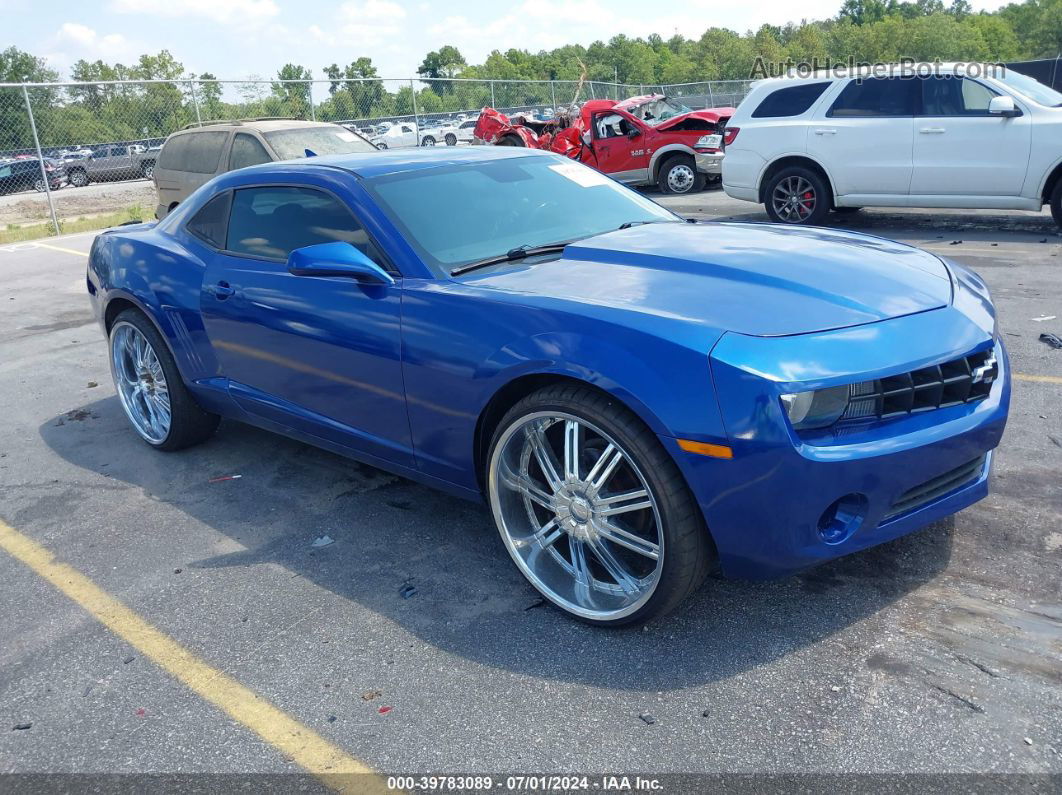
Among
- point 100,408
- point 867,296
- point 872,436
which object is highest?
point 867,296

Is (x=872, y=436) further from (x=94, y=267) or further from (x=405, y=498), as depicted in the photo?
(x=94, y=267)

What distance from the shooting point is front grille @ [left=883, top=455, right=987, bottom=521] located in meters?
2.85

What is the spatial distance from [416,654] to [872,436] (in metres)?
1.63

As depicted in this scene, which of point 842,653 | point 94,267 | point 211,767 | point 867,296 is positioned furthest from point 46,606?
point 867,296

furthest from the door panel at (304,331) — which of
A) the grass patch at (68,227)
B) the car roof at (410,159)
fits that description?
the grass patch at (68,227)

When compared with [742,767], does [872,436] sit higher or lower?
higher

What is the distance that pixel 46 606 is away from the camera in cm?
359

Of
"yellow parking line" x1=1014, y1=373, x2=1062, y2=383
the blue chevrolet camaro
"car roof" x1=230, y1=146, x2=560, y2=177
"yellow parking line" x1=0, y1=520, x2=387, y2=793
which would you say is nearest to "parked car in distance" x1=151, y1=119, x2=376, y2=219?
"car roof" x1=230, y1=146, x2=560, y2=177

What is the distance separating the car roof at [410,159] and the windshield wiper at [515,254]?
0.69m

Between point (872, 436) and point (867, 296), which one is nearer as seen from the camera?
point (872, 436)

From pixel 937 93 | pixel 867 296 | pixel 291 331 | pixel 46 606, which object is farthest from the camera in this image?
pixel 937 93

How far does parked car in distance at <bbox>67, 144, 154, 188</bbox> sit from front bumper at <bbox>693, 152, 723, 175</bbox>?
13.9m

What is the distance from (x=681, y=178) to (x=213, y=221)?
39.8 feet

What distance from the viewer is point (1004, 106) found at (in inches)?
360
